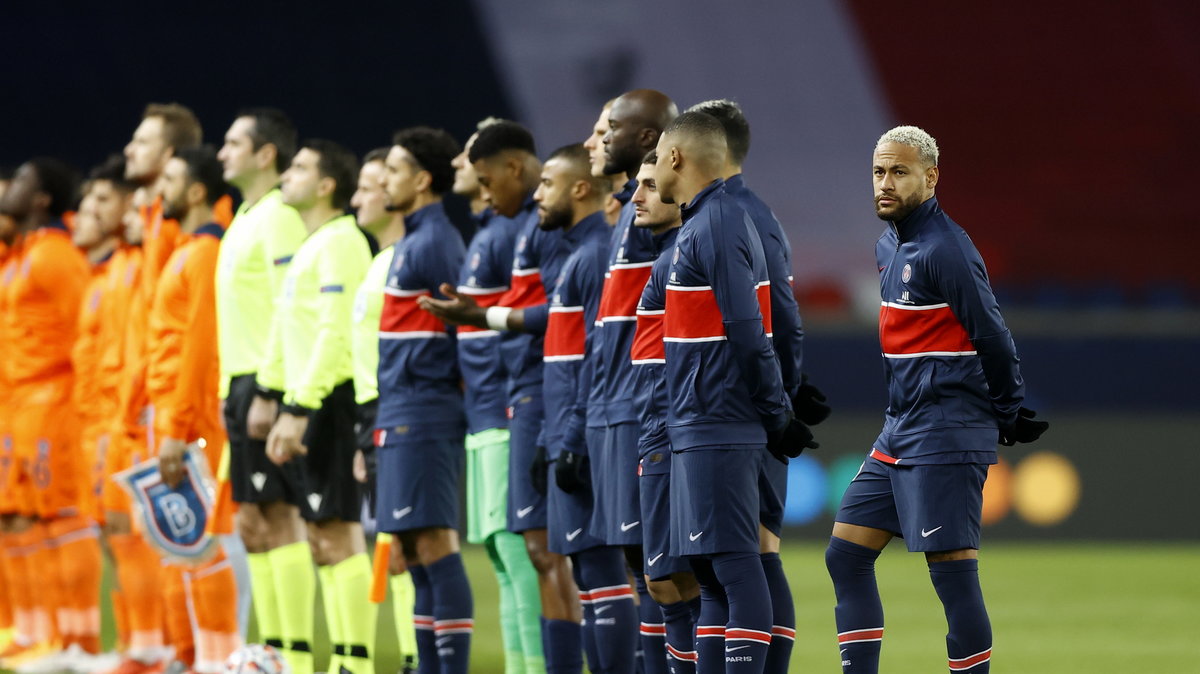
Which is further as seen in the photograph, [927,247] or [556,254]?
[556,254]

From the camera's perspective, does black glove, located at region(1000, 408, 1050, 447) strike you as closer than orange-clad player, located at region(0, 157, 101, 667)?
Yes

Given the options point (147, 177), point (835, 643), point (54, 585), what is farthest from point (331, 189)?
point (835, 643)

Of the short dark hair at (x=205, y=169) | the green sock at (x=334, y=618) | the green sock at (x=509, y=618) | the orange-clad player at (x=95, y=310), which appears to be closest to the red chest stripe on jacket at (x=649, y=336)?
the green sock at (x=509, y=618)

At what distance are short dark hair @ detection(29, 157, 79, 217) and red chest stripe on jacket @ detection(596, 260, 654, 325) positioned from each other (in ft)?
16.8

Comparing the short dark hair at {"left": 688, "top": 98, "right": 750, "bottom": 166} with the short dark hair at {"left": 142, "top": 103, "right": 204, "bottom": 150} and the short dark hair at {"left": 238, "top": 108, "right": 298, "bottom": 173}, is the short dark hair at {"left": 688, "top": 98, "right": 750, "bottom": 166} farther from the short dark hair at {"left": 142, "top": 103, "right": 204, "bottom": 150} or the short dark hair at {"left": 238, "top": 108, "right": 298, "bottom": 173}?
the short dark hair at {"left": 142, "top": 103, "right": 204, "bottom": 150}

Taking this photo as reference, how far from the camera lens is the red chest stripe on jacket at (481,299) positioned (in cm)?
684

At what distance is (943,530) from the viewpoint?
515 cm

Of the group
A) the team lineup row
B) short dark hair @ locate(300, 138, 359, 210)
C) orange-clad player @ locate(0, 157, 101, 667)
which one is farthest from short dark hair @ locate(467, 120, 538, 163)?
orange-clad player @ locate(0, 157, 101, 667)

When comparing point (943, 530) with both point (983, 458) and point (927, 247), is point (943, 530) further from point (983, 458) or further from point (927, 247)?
point (927, 247)

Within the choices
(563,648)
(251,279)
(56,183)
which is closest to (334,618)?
(563,648)

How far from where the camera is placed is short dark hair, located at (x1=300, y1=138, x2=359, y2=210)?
24.7ft

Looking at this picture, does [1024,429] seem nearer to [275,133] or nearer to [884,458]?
[884,458]

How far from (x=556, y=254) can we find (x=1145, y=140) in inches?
567

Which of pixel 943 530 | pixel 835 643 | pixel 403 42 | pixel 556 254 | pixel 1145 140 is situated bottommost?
pixel 835 643
